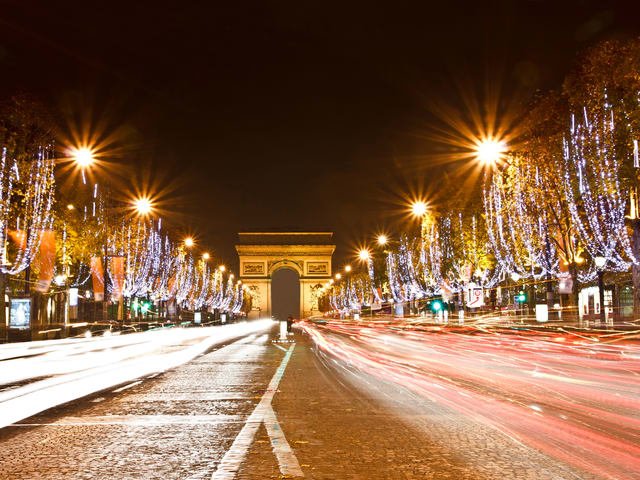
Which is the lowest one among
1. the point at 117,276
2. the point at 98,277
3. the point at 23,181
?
the point at 98,277

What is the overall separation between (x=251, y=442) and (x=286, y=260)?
15718cm

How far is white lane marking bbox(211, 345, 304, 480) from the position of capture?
21.0 ft

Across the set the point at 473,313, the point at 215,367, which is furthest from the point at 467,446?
the point at 473,313

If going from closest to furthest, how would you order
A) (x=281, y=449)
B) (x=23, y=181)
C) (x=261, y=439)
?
(x=281, y=449)
(x=261, y=439)
(x=23, y=181)

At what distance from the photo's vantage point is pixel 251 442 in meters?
7.84

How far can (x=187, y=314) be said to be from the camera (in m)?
113

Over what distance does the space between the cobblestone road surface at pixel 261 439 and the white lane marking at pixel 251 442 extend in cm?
8

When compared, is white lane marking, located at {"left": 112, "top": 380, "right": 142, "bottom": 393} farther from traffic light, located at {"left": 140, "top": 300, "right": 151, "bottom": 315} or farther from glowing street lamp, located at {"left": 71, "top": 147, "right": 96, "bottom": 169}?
traffic light, located at {"left": 140, "top": 300, "right": 151, "bottom": 315}

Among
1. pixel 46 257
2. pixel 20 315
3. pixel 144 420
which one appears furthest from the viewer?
pixel 46 257

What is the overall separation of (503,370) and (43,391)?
934 cm

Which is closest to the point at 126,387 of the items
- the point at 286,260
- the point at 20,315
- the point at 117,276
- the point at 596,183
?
the point at 20,315

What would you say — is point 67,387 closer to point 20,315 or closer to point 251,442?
point 251,442

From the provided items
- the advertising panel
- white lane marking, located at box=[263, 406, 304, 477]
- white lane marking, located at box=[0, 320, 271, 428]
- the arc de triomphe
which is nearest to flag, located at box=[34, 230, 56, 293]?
the advertising panel

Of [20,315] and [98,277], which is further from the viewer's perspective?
[98,277]
